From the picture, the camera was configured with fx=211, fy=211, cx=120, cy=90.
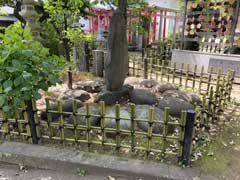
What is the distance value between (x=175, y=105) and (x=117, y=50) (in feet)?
4.22

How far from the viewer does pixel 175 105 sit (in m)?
3.31

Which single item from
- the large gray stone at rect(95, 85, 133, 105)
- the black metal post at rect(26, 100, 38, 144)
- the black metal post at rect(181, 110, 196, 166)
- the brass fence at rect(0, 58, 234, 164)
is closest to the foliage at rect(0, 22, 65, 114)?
the black metal post at rect(26, 100, 38, 144)

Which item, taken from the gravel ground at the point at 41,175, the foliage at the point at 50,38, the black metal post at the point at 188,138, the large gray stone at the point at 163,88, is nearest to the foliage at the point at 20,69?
the gravel ground at the point at 41,175

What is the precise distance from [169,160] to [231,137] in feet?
4.05

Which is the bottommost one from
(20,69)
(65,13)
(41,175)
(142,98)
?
(41,175)

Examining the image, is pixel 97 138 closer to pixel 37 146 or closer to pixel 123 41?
pixel 37 146

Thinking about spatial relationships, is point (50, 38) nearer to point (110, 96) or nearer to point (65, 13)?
point (65, 13)

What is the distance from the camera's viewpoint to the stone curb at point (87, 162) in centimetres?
226

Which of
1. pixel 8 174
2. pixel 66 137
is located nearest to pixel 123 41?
pixel 66 137

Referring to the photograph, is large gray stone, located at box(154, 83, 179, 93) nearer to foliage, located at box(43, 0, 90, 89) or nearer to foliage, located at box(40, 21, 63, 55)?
foliage, located at box(43, 0, 90, 89)

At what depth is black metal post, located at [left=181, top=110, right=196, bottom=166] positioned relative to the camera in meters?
2.23

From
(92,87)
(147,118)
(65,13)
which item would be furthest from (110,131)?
(65,13)

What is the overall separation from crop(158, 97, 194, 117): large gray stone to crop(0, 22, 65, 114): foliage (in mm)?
1746

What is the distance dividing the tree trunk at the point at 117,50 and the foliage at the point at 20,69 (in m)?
1.21
